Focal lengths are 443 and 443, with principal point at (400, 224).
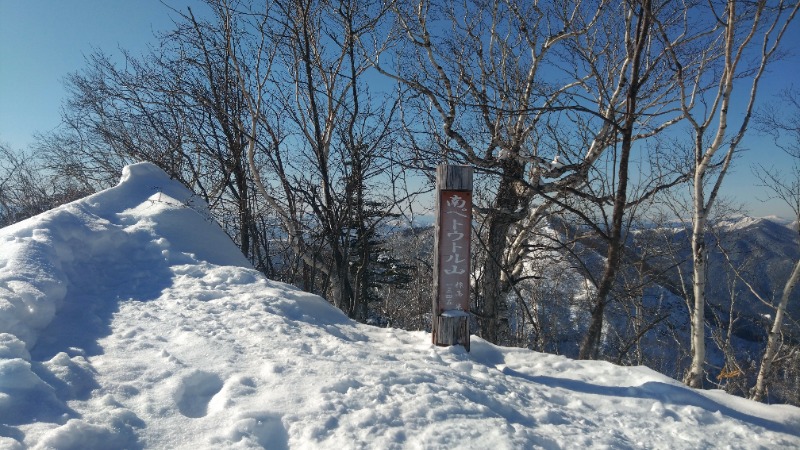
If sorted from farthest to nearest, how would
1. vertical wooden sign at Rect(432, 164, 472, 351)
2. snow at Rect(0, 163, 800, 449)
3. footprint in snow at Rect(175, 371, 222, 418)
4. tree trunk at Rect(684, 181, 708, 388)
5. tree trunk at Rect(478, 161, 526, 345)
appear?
1. tree trunk at Rect(478, 161, 526, 345)
2. tree trunk at Rect(684, 181, 708, 388)
3. vertical wooden sign at Rect(432, 164, 472, 351)
4. footprint in snow at Rect(175, 371, 222, 418)
5. snow at Rect(0, 163, 800, 449)

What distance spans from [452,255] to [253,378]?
1.82 metres

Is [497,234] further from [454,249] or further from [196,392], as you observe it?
[196,392]

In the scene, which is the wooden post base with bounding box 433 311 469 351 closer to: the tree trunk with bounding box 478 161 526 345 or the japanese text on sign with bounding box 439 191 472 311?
the japanese text on sign with bounding box 439 191 472 311

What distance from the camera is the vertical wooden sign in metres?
3.68

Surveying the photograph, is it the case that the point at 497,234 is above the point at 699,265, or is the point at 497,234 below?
above

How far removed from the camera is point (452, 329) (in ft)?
12.2

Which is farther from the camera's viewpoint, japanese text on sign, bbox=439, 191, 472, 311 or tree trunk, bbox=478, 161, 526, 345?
tree trunk, bbox=478, 161, 526, 345

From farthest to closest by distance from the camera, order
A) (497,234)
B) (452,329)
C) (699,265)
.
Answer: (497,234) < (699,265) < (452,329)

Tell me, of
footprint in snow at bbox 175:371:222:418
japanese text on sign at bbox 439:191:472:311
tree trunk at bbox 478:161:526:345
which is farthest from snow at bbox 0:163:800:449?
tree trunk at bbox 478:161:526:345

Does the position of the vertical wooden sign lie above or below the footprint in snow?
above

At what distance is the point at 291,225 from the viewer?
7.69 meters

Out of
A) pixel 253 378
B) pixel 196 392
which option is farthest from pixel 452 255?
pixel 196 392

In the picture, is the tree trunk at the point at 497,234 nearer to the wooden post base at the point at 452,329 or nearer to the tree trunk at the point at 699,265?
the tree trunk at the point at 699,265

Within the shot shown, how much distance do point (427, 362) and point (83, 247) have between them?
3.42m
